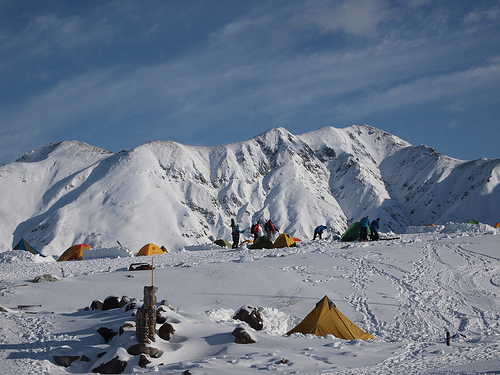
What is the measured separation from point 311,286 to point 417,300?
3322 mm

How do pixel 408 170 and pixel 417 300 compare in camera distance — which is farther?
pixel 408 170

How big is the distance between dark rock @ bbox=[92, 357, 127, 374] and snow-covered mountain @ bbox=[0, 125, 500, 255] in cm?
6630

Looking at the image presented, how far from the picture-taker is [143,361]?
25.9 feet

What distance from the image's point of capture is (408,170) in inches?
4769

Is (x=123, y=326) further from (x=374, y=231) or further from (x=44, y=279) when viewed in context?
(x=374, y=231)

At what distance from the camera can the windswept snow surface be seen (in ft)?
26.1

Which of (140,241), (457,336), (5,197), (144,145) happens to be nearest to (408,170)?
(144,145)

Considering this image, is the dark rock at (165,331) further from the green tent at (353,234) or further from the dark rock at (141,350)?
the green tent at (353,234)

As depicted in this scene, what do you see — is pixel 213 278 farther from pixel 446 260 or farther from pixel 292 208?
pixel 292 208

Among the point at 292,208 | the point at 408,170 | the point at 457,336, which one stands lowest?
the point at 457,336

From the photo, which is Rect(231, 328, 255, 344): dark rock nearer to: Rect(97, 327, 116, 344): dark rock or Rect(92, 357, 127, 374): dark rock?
Rect(92, 357, 127, 374): dark rock

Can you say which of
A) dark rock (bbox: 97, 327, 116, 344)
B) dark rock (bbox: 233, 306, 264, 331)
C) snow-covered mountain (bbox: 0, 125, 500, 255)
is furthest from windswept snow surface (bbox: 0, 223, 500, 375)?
snow-covered mountain (bbox: 0, 125, 500, 255)

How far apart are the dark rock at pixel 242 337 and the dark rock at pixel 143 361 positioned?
178 cm

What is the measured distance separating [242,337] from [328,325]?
2.72m
